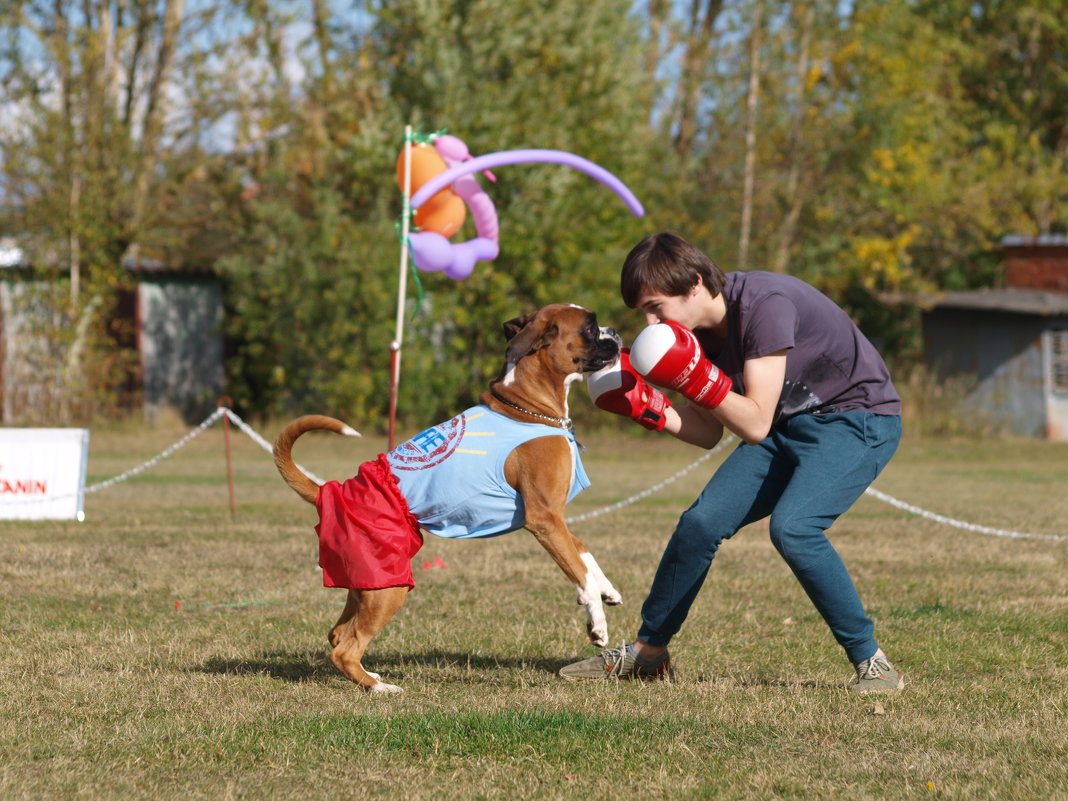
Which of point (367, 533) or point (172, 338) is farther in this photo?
point (172, 338)

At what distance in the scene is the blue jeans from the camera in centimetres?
511

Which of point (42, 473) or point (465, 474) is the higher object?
→ point (465, 474)

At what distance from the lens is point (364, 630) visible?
5320 millimetres

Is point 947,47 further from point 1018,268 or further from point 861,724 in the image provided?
point 861,724

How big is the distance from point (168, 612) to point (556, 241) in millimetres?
18830

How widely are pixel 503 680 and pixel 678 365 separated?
1782 mm

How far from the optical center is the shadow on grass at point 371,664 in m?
5.79

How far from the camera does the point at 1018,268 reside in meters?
30.8

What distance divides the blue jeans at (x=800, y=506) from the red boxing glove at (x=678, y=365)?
61 centimetres

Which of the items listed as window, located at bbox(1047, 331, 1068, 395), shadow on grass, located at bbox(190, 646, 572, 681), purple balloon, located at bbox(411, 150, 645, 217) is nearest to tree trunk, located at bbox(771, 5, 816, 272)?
window, located at bbox(1047, 331, 1068, 395)

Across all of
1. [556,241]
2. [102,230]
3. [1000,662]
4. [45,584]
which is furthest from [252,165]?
[1000,662]

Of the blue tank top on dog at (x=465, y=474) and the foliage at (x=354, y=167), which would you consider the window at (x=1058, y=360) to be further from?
the blue tank top on dog at (x=465, y=474)

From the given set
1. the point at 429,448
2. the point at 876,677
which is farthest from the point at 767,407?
the point at 429,448

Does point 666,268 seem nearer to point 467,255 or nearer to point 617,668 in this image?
point 617,668
